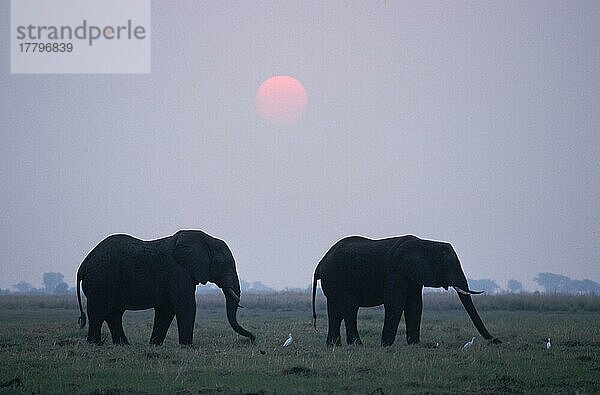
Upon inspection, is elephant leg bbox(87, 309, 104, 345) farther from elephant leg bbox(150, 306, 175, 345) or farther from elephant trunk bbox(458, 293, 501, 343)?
elephant trunk bbox(458, 293, 501, 343)

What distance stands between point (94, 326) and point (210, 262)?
13.0 ft

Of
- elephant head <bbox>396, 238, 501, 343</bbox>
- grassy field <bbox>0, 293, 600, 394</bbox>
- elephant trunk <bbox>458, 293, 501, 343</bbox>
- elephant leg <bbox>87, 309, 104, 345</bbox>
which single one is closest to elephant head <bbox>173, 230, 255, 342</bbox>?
grassy field <bbox>0, 293, 600, 394</bbox>

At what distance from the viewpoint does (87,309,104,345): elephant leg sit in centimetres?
2842

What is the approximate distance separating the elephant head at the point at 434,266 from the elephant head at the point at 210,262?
5122mm

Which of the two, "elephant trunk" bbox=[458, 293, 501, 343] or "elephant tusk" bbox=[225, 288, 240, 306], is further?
"elephant tusk" bbox=[225, 288, 240, 306]

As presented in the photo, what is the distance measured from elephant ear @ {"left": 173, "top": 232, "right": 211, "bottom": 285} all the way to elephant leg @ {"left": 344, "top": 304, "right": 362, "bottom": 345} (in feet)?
14.8

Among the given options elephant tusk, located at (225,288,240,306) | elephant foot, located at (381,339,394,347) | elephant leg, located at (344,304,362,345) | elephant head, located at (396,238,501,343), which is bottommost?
elephant foot, located at (381,339,394,347)

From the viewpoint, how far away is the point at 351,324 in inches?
1155

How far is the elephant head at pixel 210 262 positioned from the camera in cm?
2847

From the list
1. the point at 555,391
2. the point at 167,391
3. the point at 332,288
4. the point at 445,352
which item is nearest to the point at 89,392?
the point at 167,391

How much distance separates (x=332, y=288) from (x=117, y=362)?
9.08 m

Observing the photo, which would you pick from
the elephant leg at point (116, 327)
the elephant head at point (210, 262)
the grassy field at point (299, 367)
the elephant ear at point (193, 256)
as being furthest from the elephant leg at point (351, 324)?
the elephant leg at point (116, 327)

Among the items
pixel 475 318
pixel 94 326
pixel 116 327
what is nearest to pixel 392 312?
pixel 475 318

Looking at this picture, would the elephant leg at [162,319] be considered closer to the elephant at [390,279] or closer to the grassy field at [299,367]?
the grassy field at [299,367]
